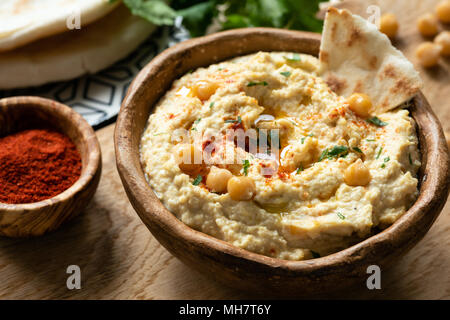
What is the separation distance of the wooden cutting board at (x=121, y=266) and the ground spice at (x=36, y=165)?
32 cm

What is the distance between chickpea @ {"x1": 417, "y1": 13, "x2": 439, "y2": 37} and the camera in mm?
4477

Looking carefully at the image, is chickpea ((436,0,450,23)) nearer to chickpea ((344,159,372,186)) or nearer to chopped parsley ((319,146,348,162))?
chopped parsley ((319,146,348,162))

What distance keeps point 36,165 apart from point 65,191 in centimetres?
35

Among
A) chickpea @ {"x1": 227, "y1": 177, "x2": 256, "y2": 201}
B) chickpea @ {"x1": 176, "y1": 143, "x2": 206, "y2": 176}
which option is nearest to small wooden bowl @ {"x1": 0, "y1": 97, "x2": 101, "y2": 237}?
chickpea @ {"x1": 176, "y1": 143, "x2": 206, "y2": 176}

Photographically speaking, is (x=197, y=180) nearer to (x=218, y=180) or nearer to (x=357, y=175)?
(x=218, y=180)

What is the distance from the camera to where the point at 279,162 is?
2.89 m

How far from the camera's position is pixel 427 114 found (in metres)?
3.10

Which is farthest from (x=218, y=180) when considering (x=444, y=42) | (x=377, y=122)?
(x=444, y=42)

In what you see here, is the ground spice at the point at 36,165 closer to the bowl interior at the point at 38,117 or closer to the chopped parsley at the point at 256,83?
the bowl interior at the point at 38,117

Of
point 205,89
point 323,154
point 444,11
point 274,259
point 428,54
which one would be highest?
point 444,11

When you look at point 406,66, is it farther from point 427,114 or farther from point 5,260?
point 5,260

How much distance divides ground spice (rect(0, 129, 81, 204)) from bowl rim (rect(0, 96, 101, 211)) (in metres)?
0.09

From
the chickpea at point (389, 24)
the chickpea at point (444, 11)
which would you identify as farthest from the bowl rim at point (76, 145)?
the chickpea at point (444, 11)

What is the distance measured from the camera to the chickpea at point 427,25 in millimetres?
4477
